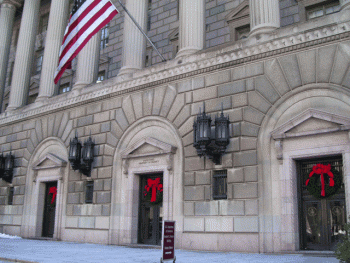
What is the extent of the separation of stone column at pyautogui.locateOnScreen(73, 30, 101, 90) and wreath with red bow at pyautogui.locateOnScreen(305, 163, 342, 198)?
45.9 ft

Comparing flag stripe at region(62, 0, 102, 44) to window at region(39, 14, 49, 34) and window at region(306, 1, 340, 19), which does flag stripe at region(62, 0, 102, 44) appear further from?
window at region(39, 14, 49, 34)

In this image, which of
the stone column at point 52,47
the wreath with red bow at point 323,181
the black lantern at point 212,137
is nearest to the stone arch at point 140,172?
the black lantern at point 212,137

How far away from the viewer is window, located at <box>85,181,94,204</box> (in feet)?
68.1

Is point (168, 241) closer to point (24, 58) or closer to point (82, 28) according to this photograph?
point (82, 28)

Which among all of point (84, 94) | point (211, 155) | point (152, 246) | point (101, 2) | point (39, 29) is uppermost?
point (39, 29)

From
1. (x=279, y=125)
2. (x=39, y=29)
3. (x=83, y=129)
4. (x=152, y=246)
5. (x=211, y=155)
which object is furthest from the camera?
(x=39, y=29)

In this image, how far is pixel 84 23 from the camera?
19.4m

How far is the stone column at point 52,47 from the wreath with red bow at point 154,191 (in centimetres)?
1059

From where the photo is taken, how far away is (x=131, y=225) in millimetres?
18703

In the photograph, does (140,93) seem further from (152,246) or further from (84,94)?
(152,246)

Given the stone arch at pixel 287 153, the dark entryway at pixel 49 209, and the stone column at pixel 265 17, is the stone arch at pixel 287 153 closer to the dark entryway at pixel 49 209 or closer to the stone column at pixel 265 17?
the stone column at pixel 265 17

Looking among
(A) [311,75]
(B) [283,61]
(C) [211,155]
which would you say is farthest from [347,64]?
(C) [211,155]

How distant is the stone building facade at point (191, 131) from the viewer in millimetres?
14312

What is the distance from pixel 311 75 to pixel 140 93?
8.54 metres
